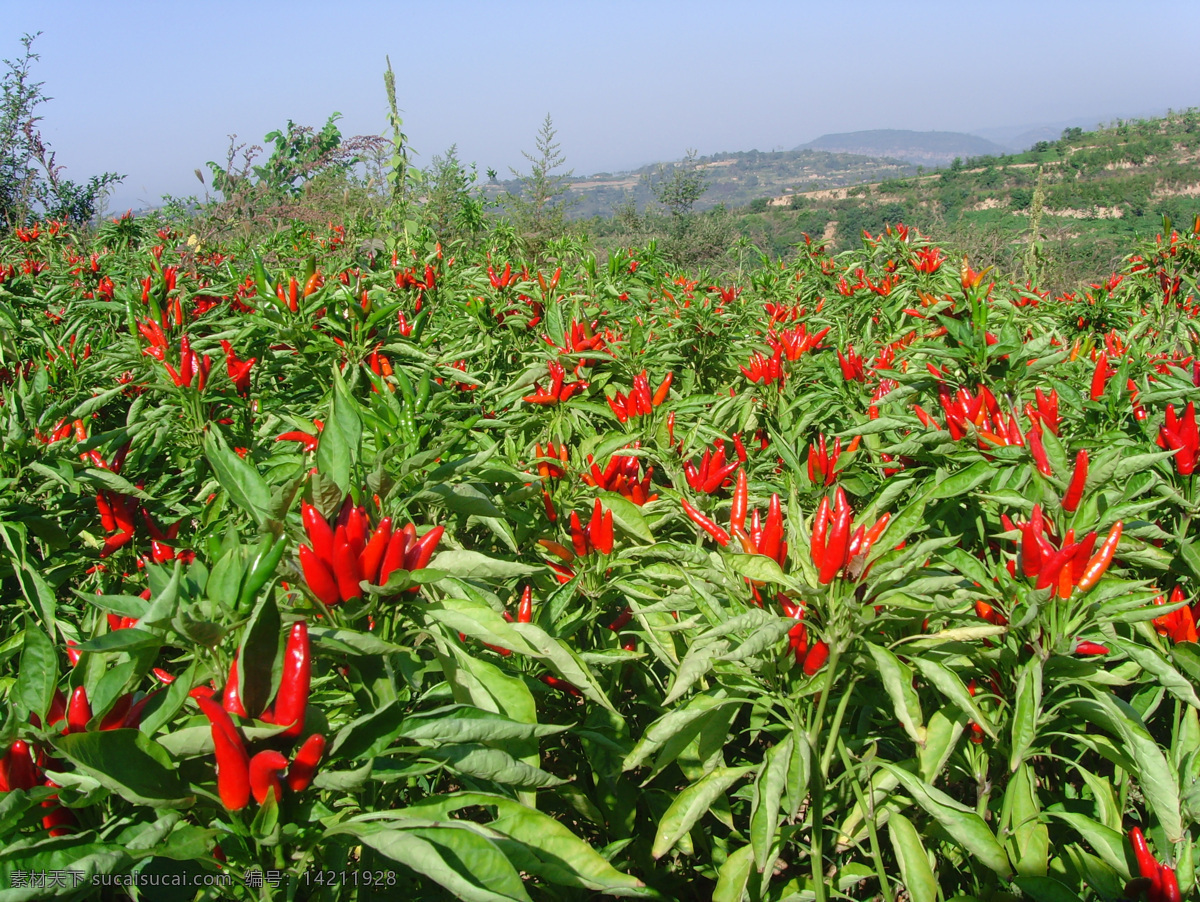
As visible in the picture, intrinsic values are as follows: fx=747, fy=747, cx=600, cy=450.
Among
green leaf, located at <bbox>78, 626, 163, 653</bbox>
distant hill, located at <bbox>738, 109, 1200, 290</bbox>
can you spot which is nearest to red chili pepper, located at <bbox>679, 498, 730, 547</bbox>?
green leaf, located at <bbox>78, 626, 163, 653</bbox>

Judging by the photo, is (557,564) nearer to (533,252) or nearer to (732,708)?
(732,708)

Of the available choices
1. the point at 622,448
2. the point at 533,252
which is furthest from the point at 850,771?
the point at 533,252

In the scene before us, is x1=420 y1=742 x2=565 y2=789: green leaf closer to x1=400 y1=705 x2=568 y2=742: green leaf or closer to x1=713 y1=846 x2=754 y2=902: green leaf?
x1=400 y1=705 x2=568 y2=742: green leaf

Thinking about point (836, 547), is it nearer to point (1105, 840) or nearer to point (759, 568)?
point (759, 568)

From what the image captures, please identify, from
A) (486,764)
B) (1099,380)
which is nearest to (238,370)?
(486,764)

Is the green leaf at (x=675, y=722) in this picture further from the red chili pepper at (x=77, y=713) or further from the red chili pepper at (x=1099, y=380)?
the red chili pepper at (x=1099, y=380)

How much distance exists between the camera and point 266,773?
797mm

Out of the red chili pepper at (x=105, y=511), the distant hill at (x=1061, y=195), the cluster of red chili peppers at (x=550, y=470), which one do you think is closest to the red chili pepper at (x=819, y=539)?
the cluster of red chili peppers at (x=550, y=470)

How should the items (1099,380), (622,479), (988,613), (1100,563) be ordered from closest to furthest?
(1100,563) < (988,613) < (622,479) < (1099,380)

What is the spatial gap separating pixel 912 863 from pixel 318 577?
101 cm

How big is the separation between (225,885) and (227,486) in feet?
1.61

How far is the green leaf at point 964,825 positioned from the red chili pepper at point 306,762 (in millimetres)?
853

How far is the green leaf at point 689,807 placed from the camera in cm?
118

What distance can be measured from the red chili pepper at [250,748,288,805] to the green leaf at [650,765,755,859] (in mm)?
619
